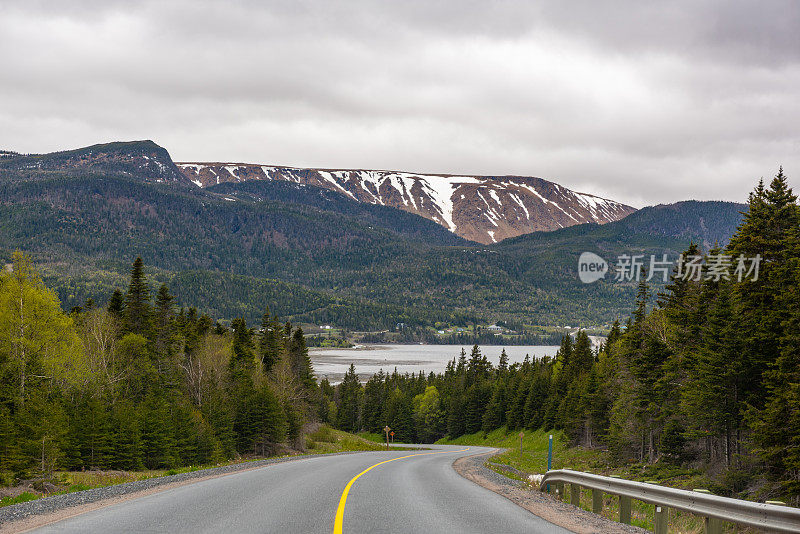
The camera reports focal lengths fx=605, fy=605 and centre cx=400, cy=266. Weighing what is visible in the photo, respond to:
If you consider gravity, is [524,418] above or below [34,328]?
below

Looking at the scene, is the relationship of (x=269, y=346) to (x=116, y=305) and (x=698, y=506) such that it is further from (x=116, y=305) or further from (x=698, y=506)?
(x=698, y=506)

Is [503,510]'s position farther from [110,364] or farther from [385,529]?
[110,364]

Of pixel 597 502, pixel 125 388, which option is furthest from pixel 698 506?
pixel 125 388

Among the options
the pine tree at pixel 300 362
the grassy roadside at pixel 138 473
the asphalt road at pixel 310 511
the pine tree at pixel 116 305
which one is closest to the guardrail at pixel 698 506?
the asphalt road at pixel 310 511

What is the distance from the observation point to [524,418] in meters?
84.1

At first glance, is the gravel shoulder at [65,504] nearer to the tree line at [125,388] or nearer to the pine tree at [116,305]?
the tree line at [125,388]

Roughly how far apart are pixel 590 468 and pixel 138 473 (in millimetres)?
30377

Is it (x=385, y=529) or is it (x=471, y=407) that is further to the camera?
(x=471, y=407)

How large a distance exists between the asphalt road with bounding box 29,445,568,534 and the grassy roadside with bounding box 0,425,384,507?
17.4 feet

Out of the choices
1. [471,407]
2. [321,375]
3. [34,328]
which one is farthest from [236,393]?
[321,375]

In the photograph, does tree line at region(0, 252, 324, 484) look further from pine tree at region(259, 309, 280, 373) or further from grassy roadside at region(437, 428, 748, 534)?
grassy roadside at region(437, 428, 748, 534)

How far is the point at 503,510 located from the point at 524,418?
75.3 m

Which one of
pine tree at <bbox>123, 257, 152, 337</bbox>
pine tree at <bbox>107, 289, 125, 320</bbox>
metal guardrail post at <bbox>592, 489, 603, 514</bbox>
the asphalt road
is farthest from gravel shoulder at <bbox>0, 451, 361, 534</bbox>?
pine tree at <bbox>107, 289, 125, 320</bbox>

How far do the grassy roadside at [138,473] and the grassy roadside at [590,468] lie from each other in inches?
542
